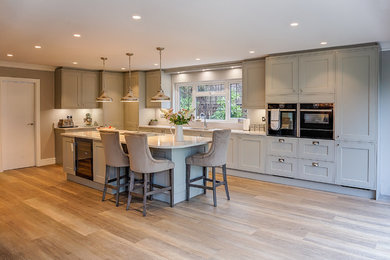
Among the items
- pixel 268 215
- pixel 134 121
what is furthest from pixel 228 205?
pixel 134 121

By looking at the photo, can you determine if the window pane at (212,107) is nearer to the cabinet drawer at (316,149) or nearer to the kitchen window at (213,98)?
the kitchen window at (213,98)

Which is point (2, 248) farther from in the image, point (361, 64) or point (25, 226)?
point (361, 64)

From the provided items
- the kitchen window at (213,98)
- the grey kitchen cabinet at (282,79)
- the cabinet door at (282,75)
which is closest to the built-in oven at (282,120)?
the grey kitchen cabinet at (282,79)

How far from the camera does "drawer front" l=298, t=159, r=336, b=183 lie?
4785mm

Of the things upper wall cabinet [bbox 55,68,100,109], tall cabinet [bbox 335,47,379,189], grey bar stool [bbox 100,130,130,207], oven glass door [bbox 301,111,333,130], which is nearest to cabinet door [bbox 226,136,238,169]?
oven glass door [bbox 301,111,333,130]

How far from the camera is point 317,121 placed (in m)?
4.92

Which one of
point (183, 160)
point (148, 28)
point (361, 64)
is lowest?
point (183, 160)

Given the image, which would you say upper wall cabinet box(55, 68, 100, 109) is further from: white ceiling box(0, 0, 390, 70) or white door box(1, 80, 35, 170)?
white ceiling box(0, 0, 390, 70)

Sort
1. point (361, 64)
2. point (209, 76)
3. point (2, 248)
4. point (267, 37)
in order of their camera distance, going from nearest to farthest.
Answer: point (2, 248) → point (267, 37) → point (361, 64) → point (209, 76)

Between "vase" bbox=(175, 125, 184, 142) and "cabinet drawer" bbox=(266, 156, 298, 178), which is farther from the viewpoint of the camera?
"cabinet drawer" bbox=(266, 156, 298, 178)

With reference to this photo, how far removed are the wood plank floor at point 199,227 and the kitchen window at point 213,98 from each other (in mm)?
2372

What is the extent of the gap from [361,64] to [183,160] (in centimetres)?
310

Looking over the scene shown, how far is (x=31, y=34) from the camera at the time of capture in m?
3.97

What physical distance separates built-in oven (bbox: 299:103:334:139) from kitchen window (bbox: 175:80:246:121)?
1.68 m
